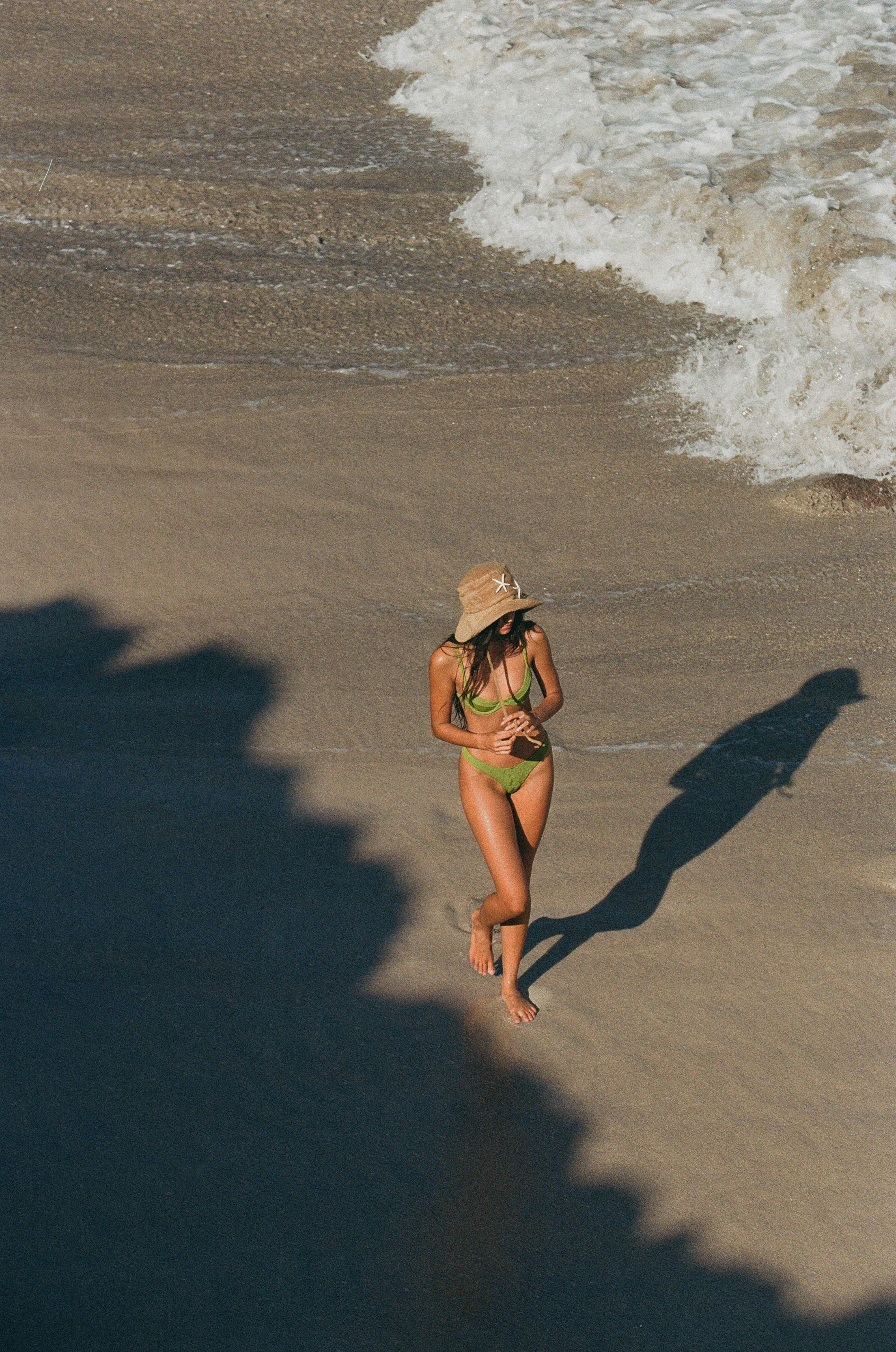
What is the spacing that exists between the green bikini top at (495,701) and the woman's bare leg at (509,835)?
21 cm

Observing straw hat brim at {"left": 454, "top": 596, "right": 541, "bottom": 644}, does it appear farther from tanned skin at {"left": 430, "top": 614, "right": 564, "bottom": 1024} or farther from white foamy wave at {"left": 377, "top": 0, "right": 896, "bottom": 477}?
white foamy wave at {"left": 377, "top": 0, "right": 896, "bottom": 477}

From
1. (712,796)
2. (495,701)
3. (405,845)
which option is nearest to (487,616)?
(495,701)

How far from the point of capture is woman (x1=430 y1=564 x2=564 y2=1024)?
3.84 metres

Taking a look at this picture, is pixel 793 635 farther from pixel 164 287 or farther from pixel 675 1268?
pixel 164 287

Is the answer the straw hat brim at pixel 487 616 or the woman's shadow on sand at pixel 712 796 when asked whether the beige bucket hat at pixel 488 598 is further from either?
the woman's shadow on sand at pixel 712 796

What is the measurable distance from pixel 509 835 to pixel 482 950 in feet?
2.14

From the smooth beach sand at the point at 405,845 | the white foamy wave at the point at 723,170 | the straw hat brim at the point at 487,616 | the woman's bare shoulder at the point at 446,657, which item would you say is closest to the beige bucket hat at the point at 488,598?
the straw hat brim at the point at 487,616

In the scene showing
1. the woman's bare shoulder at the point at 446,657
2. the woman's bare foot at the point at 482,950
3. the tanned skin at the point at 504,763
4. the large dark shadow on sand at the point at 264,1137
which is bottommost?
the large dark shadow on sand at the point at 264,1137

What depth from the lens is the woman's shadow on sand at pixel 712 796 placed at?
4824 mm

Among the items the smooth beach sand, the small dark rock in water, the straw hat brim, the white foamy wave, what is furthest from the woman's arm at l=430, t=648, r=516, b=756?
the white foamy wave

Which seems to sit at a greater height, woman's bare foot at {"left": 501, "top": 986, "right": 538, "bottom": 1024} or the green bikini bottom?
the green bikini bottom

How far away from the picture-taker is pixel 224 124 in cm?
1178

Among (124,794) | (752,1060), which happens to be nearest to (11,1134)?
(124,794)

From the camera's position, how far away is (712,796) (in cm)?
535
